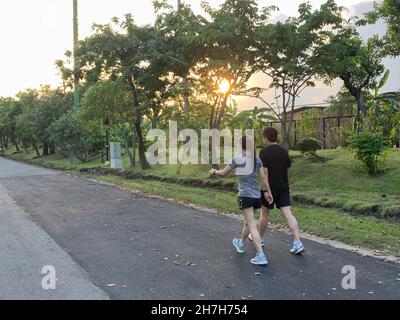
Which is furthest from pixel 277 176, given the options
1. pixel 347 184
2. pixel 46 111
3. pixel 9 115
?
pixel 9 115

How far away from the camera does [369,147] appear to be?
43.4 feet

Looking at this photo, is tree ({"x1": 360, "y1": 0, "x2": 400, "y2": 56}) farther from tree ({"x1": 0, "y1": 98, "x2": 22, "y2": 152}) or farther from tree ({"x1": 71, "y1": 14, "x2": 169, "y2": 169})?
tree ({"x1": 0, "y1": 98, "x2": 22, "y2": 152})

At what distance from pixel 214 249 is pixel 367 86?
14.3 m

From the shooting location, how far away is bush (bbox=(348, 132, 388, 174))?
43.2ft

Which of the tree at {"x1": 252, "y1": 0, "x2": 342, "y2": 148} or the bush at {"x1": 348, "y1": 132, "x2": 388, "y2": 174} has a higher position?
the tree at {"x1": 252, "y1": 0, "x2": 342, "y2": 148}

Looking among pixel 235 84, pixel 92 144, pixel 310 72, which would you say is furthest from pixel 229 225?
pixel 92 144

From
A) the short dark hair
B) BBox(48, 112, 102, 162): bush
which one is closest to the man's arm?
the short dark hair

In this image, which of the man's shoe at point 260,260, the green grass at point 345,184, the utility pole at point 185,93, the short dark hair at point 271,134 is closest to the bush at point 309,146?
the green grass at point 345,184

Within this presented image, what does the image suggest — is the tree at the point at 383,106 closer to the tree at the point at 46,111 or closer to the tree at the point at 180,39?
the tree at the point at 180,39

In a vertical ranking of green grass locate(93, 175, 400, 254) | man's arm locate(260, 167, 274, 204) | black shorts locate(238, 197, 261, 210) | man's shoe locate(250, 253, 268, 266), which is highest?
man's arm locate(260, 167, 274, 204)

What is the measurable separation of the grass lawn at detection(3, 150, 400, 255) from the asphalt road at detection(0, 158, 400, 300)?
90cm

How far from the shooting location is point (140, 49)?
19.3 meters

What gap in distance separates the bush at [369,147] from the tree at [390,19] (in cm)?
352

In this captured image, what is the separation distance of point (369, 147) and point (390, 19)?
4.65m
